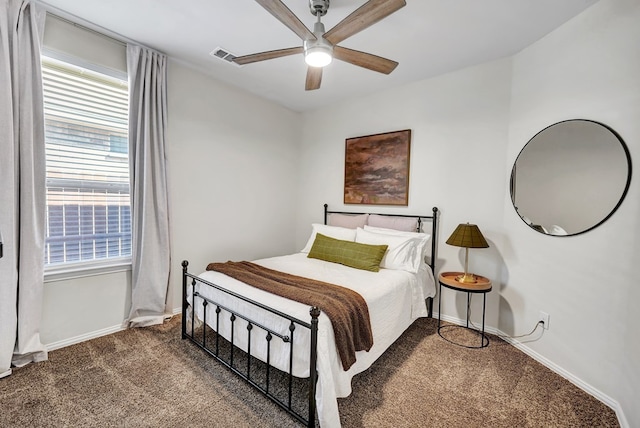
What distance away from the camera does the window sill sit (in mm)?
2295

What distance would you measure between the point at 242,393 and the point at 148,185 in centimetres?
206

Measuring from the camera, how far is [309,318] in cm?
168

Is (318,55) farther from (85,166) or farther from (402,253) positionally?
(85,166)

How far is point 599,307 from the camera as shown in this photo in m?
1.93

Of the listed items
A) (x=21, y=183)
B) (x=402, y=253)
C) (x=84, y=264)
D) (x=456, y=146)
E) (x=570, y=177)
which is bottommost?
(x=84, y=264)

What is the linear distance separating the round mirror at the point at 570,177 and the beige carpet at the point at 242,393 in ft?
4.00

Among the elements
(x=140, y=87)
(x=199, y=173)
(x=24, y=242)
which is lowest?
(x=24, y=242)

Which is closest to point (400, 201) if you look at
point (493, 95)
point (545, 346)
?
point (493, 95)

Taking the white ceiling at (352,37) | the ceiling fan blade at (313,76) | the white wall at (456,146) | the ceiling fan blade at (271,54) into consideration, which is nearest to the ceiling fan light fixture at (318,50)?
the ceiling fan blade at (271,54)

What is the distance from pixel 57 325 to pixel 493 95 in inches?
179

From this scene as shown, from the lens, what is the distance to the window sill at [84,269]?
229 cm

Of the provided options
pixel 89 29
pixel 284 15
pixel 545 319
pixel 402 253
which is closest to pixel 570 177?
pixel 545 319

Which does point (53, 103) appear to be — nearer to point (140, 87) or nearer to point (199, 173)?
point (140, 87)

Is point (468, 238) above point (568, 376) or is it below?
above
